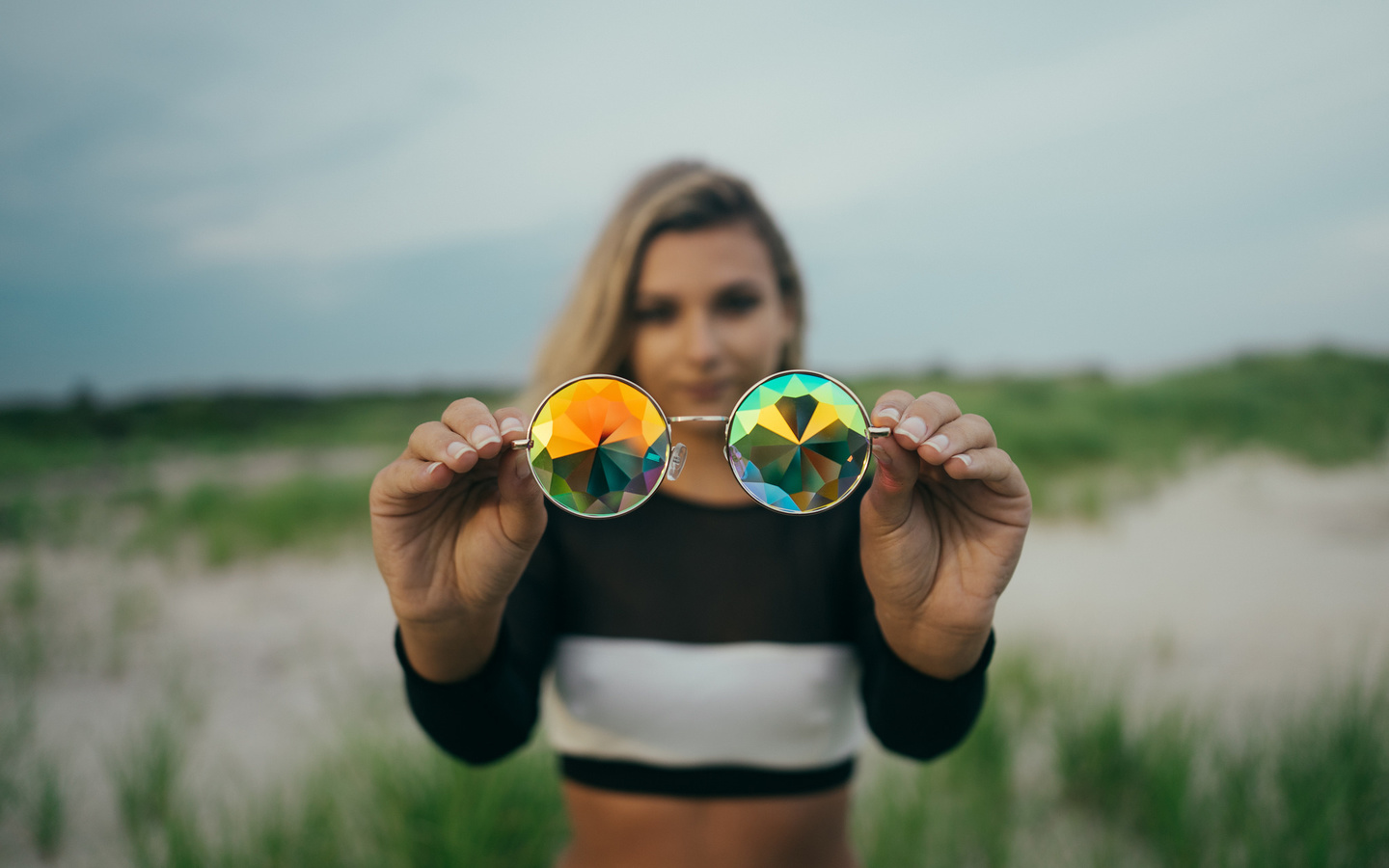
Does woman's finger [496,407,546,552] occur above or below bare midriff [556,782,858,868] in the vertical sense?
above

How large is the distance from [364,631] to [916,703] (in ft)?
24.4

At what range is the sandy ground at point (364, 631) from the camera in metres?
4.71

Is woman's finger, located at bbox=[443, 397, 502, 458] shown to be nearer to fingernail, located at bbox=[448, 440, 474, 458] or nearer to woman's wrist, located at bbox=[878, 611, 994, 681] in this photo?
fingernail, located at bbox=[448, 440, 474, 458]

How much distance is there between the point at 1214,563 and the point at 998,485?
10192 millimetres

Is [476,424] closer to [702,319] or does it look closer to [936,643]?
[702,319]

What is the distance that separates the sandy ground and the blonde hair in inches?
119

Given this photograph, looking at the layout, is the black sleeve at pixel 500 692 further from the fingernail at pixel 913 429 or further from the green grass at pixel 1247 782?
the green grass at pixel 1247 782

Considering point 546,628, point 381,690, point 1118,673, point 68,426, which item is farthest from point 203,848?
point 68,426

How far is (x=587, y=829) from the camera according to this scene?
2152 millimetres

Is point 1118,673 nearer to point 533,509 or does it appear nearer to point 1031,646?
point 1031,646

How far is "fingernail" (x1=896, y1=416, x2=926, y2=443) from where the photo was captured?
4.33 ft

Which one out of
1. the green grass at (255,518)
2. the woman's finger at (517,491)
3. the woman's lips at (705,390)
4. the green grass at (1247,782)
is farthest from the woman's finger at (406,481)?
the green grass at (255,518)

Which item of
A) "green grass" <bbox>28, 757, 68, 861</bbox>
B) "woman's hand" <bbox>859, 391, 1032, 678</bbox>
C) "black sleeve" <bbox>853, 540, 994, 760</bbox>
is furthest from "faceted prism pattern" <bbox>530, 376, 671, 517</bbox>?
"green grass" <bbox>28, 757, 68, 861</bbox>

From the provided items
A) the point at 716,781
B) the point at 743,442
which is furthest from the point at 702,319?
the point at 716,781
